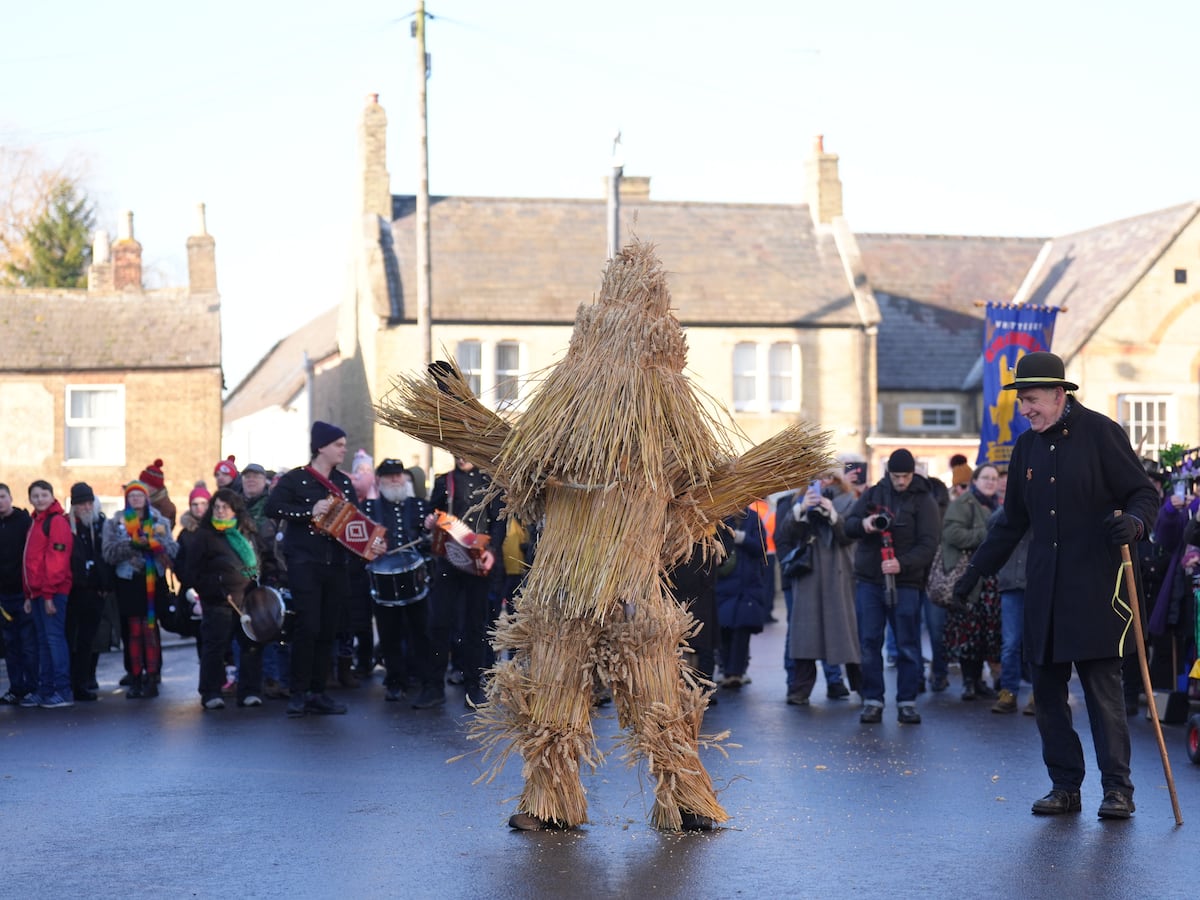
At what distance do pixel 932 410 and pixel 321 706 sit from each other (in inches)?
1294

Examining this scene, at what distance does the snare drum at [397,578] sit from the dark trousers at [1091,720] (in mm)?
6321

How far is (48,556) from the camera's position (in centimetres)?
1421

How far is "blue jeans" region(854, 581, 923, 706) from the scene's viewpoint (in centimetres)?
1276

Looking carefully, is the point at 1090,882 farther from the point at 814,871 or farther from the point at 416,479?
the point at 416,479

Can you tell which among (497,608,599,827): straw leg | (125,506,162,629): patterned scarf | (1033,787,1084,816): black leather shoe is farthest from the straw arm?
(125,506,162,629): patterned scarf

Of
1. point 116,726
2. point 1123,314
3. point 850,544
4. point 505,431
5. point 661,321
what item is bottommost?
point 116,726

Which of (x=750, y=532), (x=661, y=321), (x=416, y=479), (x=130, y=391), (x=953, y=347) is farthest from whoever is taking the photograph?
(x=953, y=347)

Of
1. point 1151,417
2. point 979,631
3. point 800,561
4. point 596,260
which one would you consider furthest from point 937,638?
point 1151,417

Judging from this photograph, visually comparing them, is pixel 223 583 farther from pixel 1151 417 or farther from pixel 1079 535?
pixel 1151 417

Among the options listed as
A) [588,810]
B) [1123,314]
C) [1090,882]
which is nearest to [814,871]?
[1090,882]

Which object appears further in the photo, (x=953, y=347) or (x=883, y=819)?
(x=953, y=347)

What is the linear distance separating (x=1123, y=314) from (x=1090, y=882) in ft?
119

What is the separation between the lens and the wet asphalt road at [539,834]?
693 cm

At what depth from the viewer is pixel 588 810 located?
28.2ft
